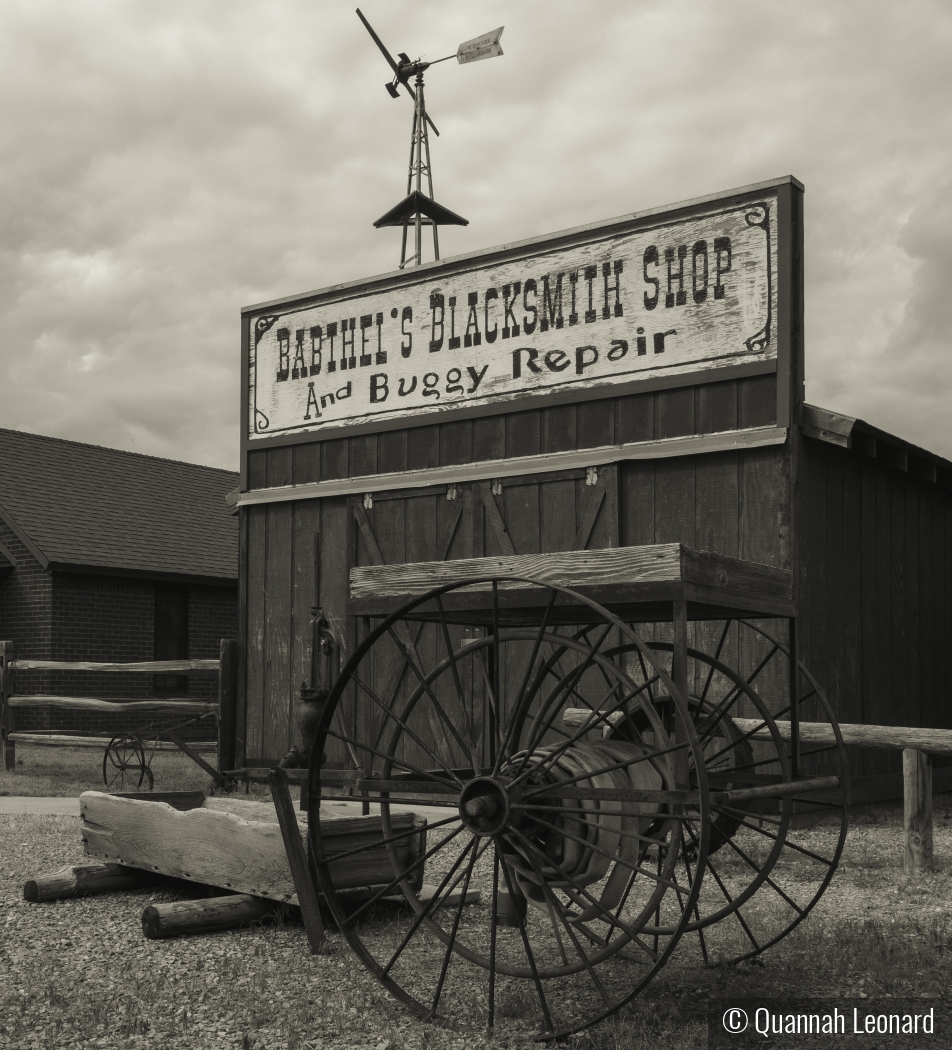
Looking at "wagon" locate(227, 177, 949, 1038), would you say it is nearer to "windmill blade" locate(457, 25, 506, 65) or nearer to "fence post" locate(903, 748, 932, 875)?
"fence post" locate(903, 748, 932, 875)

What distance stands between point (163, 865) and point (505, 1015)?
255 centimetres

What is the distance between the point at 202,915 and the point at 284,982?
A: 0.90 metres

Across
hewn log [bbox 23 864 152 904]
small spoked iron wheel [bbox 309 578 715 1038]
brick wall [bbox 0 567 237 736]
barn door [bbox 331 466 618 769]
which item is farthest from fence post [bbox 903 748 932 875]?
brick wall [bbox 0 567 237 736]

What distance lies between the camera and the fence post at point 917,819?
7.51 m

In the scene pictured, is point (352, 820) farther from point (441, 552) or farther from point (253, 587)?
point (253, 587)

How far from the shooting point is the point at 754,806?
8875mm

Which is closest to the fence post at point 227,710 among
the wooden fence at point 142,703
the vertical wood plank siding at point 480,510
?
the wooden fence at point 142,703

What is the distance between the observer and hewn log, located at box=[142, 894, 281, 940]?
5.69m

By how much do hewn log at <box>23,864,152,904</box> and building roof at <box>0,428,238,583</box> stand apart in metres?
11.5

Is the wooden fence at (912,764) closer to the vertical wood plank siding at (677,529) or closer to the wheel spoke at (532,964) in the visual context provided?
the vertical wood plank siding at (677,529)

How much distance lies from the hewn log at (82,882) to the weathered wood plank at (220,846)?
0.33 ft

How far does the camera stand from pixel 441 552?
10898 millimetres

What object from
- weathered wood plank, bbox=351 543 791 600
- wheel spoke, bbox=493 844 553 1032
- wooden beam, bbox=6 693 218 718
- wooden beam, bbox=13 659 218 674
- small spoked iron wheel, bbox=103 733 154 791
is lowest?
small spoked iron wheel, bbox=103 733 154 791

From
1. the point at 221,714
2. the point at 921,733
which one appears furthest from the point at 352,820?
the point at 221,714
